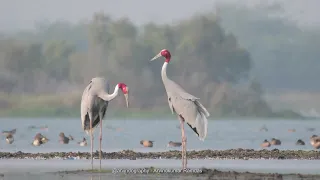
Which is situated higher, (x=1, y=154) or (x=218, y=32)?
(x=218, y=32)

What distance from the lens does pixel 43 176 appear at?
18.0m

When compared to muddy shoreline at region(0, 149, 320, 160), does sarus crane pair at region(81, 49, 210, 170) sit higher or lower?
Result: higher

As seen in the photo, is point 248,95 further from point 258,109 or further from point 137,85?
point 137,85

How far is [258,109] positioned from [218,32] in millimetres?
6050

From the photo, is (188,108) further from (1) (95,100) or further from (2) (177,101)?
(1) (95,100)

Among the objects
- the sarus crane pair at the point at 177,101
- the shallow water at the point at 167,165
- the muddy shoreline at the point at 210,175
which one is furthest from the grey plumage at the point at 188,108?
the shallow water at the point at 167,165

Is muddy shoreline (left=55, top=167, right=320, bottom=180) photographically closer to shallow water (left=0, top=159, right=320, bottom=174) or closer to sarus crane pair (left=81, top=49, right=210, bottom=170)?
sarus crane pair (left=81, top=49, right=210, bottom=170)

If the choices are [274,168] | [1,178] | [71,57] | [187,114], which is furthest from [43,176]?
[71,57]

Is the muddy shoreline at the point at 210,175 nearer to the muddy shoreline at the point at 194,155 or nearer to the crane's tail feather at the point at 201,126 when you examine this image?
the crane's tail feather at the point at 201,126

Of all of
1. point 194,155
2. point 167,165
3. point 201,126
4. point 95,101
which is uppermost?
point 95,101

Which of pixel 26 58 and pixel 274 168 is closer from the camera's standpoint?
pixel 274 168

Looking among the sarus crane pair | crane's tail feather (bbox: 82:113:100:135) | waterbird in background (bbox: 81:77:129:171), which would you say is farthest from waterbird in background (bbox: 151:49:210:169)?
crane's tail feather (bbox: 82:113:100:135)

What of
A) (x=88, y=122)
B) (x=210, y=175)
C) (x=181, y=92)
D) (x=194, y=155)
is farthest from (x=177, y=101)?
(x=194, y=155)

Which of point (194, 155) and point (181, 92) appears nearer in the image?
point (181, 92)
